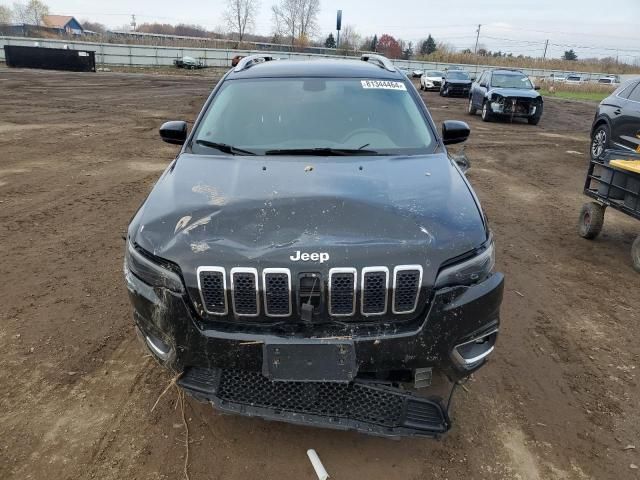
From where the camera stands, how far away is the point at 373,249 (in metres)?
2.45

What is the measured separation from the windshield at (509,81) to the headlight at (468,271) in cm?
1749

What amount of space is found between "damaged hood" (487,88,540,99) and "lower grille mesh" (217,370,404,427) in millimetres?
17149

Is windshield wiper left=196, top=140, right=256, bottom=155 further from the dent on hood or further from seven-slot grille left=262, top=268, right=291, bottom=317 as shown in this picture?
seven-slot grille left=262, top=268, right=291, bottom=317

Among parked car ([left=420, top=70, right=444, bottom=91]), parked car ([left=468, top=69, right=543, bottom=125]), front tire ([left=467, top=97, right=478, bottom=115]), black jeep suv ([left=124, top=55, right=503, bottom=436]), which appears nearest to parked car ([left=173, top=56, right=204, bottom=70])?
parked car ([left=420, top=70, right=444, bottom=91])

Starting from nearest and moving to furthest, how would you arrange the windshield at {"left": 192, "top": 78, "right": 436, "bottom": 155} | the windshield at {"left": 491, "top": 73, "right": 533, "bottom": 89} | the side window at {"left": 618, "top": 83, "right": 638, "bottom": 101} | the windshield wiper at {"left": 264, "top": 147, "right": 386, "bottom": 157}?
the windshield wiper at {"left": 264, "top": 147, "right": 386, "bottom": 157} → the windshield at {"left": 192, "top": 78, "right": 436, "bottom": 155} → the side window at {"left": 618, "top": 83, "right": 638, "bottom": 101} → the windshield at {"left": 491, "top": 73, "right": 533, "bottom": 89}

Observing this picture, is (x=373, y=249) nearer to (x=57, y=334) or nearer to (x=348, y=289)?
(x=348, y=289)

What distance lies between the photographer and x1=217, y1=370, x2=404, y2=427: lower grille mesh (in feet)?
8.43

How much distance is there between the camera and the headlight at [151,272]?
2.49 meters

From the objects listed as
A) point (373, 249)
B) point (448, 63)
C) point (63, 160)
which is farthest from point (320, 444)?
point (448, 63)

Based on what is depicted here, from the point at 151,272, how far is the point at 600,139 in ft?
33.8

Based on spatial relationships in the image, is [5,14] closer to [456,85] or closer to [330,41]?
[330,41]

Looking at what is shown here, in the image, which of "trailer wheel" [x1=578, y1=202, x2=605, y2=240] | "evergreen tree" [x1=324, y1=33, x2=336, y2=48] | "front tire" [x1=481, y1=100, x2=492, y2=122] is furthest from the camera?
"evergreen tree" [x1=324, y1=33, x2=336, y2=48]

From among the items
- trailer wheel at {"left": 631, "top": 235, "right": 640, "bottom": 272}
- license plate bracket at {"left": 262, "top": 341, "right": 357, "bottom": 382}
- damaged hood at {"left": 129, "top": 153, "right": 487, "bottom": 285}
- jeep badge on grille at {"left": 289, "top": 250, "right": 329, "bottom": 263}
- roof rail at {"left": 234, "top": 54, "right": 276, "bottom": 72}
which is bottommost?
trailer wheel at {"left": 631, "top": 235, "right": 640, "bottom": 272}

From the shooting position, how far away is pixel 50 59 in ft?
121
